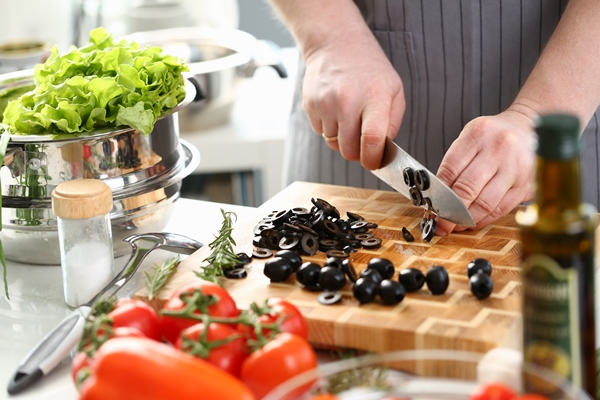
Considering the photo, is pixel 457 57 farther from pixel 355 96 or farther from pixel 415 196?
pixel 415 196

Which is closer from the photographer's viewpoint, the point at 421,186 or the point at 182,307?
the point at 182,307

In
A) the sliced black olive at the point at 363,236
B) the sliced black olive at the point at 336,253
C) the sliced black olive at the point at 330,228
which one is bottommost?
the sliced black olive at the point at 363,236

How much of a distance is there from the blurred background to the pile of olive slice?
44.4 inches

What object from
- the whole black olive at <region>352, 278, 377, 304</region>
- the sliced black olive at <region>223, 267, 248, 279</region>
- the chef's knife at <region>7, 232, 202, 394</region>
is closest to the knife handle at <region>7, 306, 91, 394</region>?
the chef's knife at <region>7, 232, 202, 394</region>

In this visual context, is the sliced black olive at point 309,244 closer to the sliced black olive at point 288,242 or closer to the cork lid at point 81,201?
the sliced black olive at point 288,242

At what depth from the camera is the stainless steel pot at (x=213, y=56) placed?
7.47 feet

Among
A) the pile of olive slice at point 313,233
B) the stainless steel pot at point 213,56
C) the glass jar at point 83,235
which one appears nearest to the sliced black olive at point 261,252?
the pile of olive slice at point 313,233

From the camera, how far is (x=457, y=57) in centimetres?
156

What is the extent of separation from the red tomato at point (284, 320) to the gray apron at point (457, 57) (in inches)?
32.6

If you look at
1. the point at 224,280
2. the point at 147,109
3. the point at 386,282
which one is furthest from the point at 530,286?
the point at 147,109

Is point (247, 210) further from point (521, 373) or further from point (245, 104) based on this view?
Answer: point (245, 104)

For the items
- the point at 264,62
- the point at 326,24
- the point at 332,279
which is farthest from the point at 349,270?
the point at 264,62

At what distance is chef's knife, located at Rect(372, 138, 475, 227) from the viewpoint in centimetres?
121

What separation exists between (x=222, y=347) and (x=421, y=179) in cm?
56
